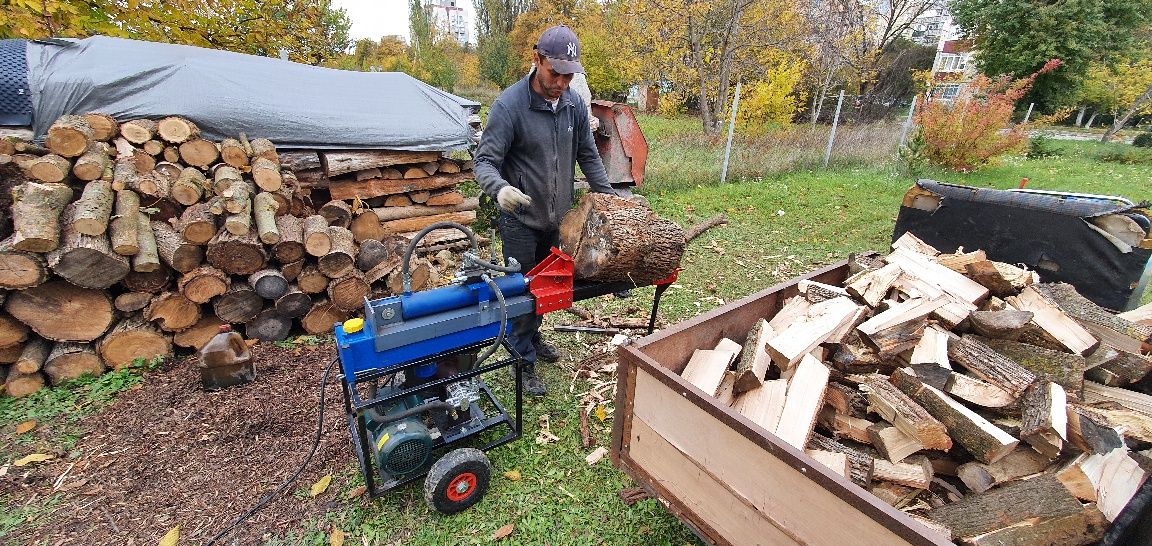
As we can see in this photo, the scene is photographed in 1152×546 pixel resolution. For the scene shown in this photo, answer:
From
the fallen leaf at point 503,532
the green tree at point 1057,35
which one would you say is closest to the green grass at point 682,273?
the fallen leaf at point 503,532

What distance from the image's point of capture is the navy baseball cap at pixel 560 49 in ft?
8.63

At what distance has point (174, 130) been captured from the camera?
4117 mm

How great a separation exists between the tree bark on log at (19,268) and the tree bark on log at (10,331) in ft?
0.97

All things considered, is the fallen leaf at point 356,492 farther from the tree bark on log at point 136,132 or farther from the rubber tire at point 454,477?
the tree bark on log at point 136,132

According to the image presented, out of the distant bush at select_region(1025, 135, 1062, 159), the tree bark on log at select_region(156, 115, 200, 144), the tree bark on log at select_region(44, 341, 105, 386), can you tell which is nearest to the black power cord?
the tree bark on log at select_region(44, 341, 105, 386)

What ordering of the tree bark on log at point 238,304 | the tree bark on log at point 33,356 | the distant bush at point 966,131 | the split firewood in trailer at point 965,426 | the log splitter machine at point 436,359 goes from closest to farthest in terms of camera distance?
the split firewood in trailer at point 965,426
the log splitter machine at point 436,359
the tree bark on log at point 33,356
the tree bark on log at point 238,304
the distant bush at point 966,131

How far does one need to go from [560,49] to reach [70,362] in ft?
13.0

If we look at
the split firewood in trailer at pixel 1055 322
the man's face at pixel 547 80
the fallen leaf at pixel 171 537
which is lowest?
the fallen leaf at pixel 171 537

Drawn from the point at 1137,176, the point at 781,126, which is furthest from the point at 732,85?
the point at 1137,176

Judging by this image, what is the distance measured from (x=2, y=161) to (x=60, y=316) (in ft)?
4.01

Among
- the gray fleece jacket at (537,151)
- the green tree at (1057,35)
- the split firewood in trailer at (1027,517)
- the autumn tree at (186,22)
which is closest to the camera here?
the split firewood in trailer at (1027,517)

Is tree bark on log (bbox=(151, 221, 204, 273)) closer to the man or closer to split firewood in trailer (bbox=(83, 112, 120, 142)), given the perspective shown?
split firewood in trailer (bbox=(83, 112, 120, 142))

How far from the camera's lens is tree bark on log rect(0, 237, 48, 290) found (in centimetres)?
304

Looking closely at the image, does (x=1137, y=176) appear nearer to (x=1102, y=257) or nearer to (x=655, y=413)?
(x=1102, y=257)
